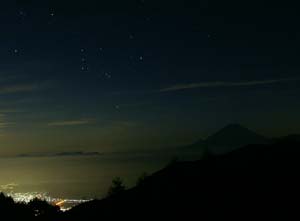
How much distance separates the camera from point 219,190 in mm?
24391

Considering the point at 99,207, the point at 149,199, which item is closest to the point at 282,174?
the point at 149,199

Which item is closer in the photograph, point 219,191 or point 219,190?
point 219,191

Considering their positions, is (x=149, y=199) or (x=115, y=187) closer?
(x=149, y=199)

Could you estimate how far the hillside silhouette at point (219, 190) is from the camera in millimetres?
22156

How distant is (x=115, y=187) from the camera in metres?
40.7

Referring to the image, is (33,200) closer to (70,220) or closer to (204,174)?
(70,220)

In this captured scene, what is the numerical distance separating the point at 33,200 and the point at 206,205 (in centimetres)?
1827

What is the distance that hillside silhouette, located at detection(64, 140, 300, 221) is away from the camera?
72.7 ft

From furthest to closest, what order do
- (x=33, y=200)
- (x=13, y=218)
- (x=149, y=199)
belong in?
(x=33, y=200), (x=13, y=218), (x=149, y=199)

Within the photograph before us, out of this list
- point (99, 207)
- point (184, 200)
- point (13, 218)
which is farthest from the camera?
point (13, 218)

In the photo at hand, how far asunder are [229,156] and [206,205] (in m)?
7.51

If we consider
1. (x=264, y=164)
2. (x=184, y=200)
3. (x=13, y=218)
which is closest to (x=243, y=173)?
(x=264, y=164)

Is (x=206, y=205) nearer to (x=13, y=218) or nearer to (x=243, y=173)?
(x=243, y=173)

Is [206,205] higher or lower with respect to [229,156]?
lower
